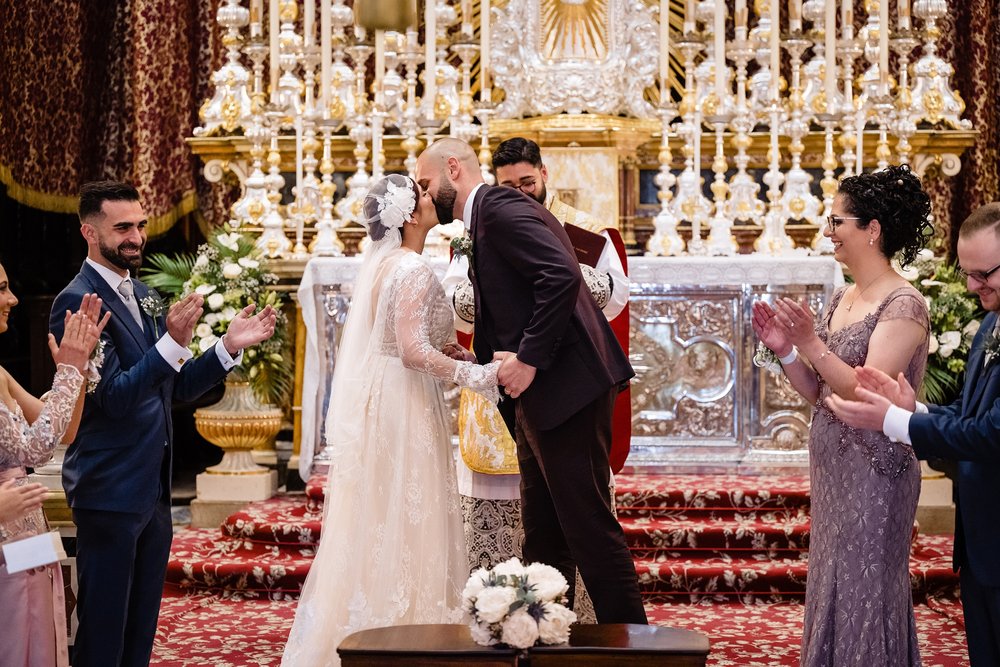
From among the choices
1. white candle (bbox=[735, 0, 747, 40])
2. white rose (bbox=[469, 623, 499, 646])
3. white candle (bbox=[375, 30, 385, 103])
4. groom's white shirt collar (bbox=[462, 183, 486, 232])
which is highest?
white candle (bbox=[735, 0, 747, 40])

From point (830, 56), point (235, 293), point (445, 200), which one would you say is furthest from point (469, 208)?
point (830, 56)

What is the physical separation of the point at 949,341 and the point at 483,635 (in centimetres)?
388

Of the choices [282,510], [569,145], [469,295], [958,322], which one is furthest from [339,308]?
[958,322]

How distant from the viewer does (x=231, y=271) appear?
21.9 feet

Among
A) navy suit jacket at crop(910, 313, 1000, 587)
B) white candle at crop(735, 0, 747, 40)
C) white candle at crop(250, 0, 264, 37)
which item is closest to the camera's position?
navy suit jacket at crop(910, 313, 1000, 587)

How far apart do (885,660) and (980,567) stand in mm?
417

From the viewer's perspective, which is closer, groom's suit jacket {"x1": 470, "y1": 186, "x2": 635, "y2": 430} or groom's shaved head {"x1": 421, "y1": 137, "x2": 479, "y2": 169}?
groom's suit jacket {"x1": 470, "y1": 186, "x2": 635, "y2": 430}

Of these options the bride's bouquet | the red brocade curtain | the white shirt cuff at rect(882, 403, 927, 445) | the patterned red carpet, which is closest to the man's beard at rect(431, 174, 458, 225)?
the bride's bouquet

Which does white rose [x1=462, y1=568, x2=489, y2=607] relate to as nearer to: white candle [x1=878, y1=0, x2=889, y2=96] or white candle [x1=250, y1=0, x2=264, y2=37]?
white candle [x1=878, y1=0, x2=889, y2=96]

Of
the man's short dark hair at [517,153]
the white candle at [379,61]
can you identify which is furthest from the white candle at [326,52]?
the man's short dark hair at [517,153]

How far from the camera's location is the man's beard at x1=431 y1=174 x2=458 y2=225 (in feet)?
14.4

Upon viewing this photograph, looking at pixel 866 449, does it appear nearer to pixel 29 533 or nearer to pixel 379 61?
pixel 29 533

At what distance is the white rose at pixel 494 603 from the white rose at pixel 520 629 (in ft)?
0.09

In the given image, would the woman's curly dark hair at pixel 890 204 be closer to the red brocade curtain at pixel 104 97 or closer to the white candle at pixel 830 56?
the white candle at pixel 830 56
